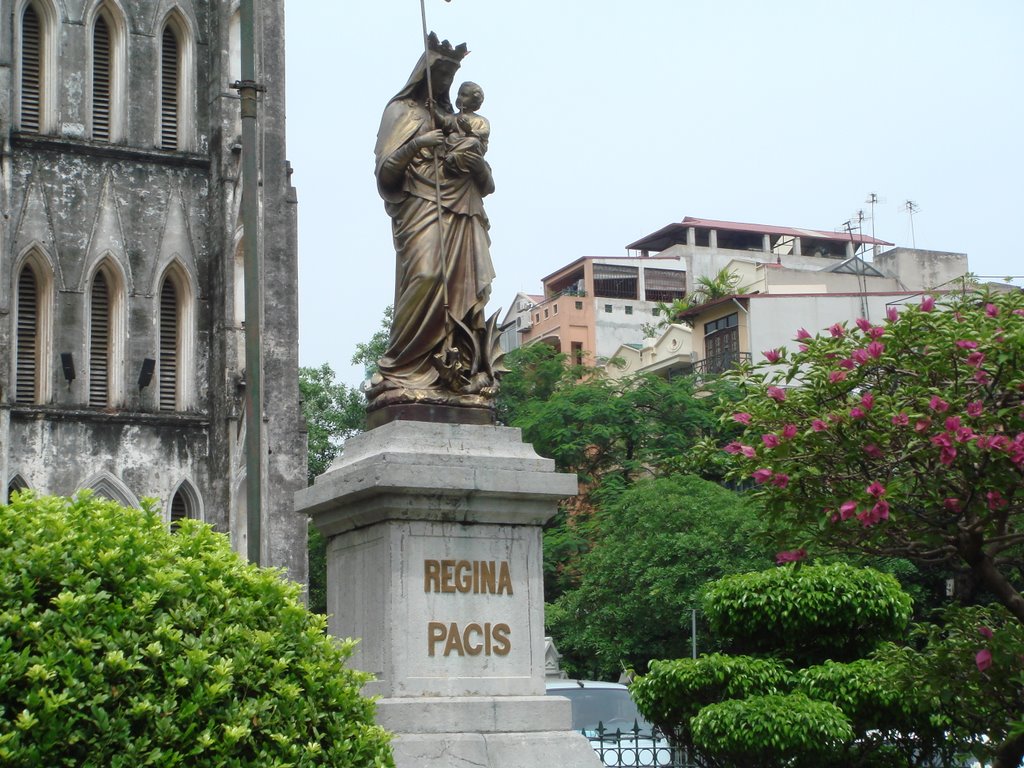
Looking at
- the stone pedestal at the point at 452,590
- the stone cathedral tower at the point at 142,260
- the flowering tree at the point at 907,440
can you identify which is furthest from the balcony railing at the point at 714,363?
the stone pedestal at the point at 452,590

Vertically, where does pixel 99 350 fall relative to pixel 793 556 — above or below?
above

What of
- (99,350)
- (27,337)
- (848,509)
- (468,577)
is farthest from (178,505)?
(468,577)

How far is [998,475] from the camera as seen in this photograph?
1123 centimetres

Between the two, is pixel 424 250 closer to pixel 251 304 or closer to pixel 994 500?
pixel 251 304

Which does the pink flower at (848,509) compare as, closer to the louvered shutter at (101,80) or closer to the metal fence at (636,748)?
the metal fence at (636,748)

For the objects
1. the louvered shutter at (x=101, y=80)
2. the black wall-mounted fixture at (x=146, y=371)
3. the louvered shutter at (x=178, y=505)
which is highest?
the louvered shutter at (x=101, y=80)

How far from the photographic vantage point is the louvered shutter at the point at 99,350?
3191 centimetres

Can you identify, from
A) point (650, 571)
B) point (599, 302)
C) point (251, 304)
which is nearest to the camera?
point (251, 304)

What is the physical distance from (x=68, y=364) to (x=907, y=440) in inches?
901

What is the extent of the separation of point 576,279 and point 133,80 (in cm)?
4936

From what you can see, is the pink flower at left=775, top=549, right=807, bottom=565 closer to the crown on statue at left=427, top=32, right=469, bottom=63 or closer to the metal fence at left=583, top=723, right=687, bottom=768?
the metal fence at left=583, top=723, right=687, bottom=768

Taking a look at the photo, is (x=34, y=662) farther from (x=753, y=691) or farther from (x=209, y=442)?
(x=209, y=442)

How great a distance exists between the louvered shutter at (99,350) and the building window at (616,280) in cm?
4770

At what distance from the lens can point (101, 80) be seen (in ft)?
108
